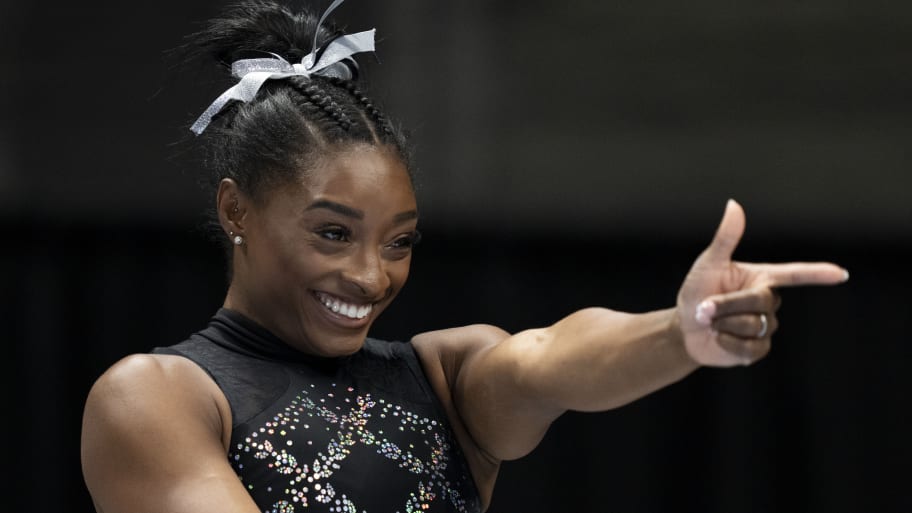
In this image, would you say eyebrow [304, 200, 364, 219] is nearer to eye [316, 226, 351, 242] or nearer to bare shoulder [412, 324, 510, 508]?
eye [316, 226, 351, 242]

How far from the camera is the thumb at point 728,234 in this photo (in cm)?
111

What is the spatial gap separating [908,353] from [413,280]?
0.95 m

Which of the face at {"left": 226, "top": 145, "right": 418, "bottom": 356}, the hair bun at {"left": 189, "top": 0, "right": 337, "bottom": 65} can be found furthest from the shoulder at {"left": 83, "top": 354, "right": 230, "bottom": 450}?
the hair bun at {"left": 189, "top": 0, "right": 337, "bottom": 65}

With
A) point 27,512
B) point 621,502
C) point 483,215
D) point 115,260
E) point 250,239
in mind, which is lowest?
point 27,512

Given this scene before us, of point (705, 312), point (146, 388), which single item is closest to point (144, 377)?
point (146, 388)

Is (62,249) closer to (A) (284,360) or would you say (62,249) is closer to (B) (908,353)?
(A) (284,360)

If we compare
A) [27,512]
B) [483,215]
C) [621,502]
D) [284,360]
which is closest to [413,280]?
[483,215]

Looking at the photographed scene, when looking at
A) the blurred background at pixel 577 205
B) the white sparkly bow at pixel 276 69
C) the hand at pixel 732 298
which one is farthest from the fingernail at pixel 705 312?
the blurred background at pixel 577 205

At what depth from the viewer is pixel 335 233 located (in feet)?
4.64

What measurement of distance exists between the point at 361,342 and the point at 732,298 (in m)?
0.50

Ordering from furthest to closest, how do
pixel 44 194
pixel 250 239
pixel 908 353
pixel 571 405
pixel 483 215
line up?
pixel 44 194, pixel 483 215, pixel 908 353, pixel 250 239, pixel 571 405

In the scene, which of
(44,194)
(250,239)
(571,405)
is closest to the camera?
(571,405)

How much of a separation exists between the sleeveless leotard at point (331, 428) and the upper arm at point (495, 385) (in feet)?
0.10

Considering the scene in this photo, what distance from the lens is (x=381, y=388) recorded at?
1507 millimetres
